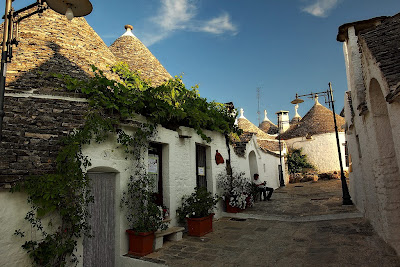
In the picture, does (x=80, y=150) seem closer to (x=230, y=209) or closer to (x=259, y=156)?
(x=230, y=209)

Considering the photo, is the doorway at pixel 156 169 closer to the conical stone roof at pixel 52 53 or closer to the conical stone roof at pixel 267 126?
the conical stone roof at pixel 52 53

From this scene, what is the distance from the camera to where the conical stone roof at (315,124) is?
26244 mm

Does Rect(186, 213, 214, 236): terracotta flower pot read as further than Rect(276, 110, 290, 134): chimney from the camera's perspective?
No

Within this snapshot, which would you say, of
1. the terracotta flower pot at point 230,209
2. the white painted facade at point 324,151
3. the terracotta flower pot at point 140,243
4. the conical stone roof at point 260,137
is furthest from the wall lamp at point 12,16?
the white painted facade at point 324,151

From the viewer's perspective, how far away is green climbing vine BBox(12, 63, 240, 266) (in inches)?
163

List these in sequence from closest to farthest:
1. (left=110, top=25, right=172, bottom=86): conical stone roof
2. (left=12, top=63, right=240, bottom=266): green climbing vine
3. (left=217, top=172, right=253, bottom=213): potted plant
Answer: (left=12, top=63, right=240, bottom=266): green climbing vine < (left=217, top=172, right=253, bottom=213): potted plant < (left=110, top=25, right=172, bottom=86): conical stone roof

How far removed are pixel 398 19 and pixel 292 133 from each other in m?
24.2

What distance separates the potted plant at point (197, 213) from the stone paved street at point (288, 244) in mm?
239

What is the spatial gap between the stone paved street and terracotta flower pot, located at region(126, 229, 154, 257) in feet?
0.53

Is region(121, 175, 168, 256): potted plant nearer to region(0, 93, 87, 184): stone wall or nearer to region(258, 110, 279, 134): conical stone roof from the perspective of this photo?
region(0, 93, 87, 184): stone wall

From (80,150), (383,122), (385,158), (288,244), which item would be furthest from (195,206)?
(383,122)

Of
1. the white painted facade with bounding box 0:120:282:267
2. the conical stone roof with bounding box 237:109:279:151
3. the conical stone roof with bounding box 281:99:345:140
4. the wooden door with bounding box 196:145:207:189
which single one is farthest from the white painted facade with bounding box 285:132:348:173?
the wooden door with bounding box 196:145:207:189

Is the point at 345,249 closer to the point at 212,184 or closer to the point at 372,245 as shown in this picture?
the point at 372,245

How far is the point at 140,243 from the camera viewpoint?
5.36 metres
